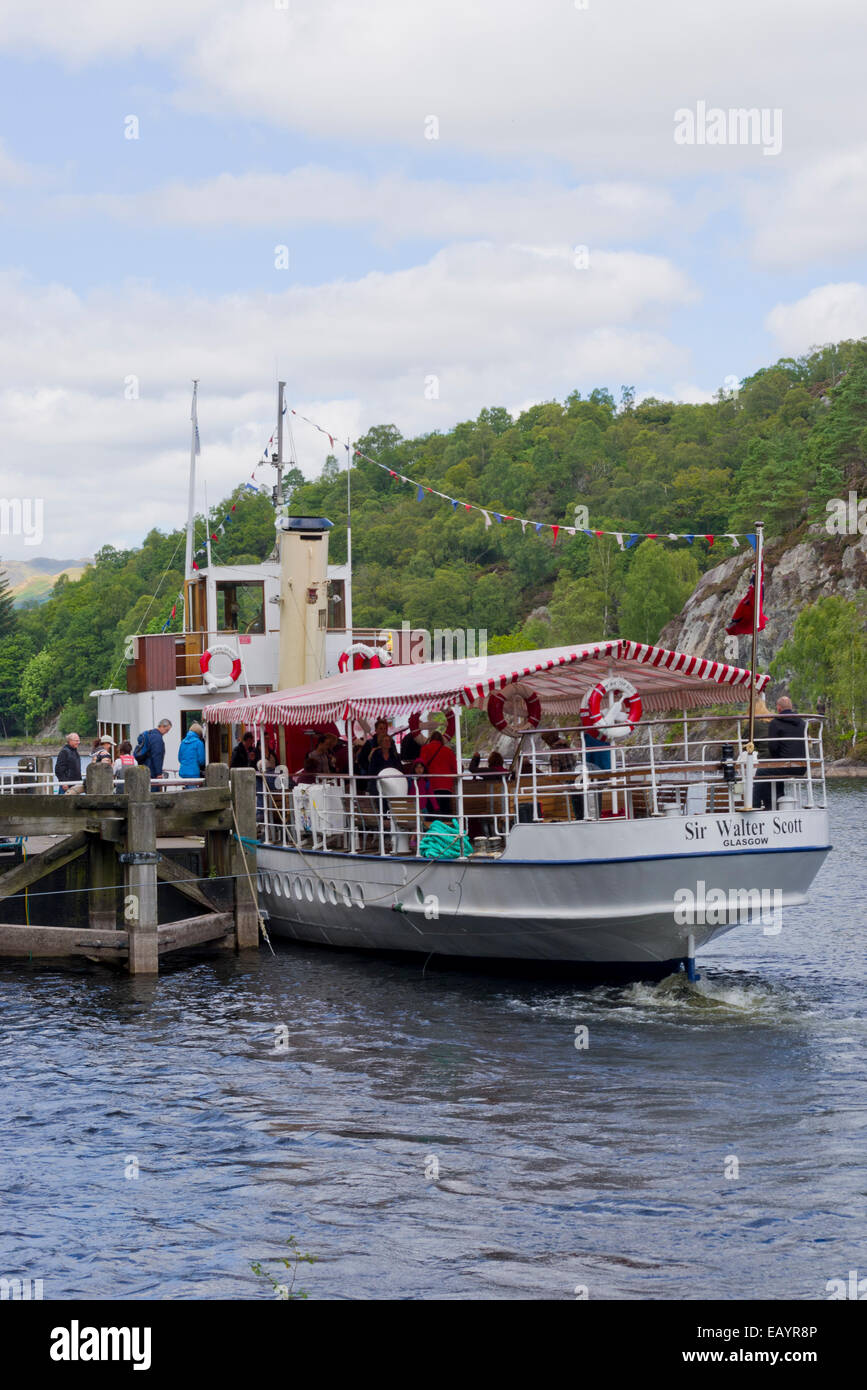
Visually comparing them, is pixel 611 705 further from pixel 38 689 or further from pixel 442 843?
pixel 38 689

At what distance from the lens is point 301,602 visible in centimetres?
2792

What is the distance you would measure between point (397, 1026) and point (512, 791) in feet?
15.2

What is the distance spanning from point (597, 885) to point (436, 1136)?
5.50 m

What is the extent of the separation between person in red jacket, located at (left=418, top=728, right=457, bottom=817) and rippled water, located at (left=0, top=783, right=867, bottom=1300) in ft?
8.11

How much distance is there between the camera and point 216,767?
73.5 ft

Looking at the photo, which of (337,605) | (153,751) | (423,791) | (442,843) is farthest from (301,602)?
(442,843)

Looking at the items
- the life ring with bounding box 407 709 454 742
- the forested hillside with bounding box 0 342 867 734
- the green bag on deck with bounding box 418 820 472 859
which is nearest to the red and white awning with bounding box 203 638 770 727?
the life ring with bounding box 407 709 454 742

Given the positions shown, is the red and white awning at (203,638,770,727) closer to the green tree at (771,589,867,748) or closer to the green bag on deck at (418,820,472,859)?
the green bag on deck at (418,820,472,859)

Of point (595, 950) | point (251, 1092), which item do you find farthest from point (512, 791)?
point (251, 1092)

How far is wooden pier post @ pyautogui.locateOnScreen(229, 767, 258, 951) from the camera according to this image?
22.1m

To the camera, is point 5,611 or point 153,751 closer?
point 153,751

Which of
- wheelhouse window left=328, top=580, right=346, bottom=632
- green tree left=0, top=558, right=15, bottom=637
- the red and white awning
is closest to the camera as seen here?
the red and white awning

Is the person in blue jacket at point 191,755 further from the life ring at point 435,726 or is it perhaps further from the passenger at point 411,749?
the passenger at point 411,749

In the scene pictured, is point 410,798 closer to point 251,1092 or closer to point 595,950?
point 595,950
